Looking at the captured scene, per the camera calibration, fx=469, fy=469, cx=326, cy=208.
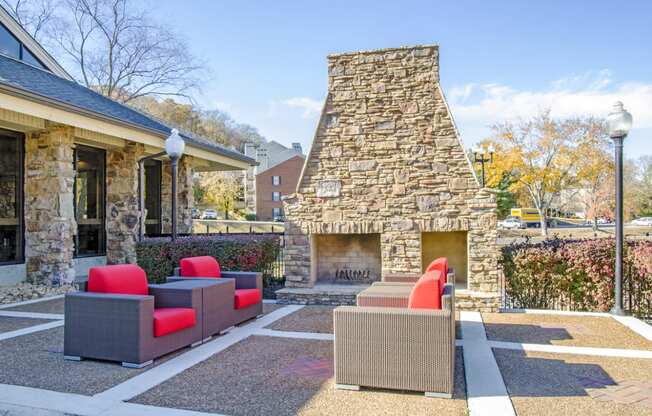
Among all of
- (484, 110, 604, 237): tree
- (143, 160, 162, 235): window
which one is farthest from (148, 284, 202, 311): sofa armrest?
(484, 110, 604, 237): tree

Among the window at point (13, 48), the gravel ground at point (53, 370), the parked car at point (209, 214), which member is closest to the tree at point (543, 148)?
the window at point (13, 48)

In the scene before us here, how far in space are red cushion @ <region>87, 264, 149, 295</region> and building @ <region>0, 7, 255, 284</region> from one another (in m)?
3.68

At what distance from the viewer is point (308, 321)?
638cm

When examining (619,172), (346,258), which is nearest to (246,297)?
(346,258)

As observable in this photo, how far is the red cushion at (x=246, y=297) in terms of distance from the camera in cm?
600

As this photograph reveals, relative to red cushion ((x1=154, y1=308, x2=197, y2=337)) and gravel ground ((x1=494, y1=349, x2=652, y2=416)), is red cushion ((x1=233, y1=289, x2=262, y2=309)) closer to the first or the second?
red cushion ((x1=154, y1=308, x2=197, y2=337))

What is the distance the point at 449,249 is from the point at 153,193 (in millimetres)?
8940

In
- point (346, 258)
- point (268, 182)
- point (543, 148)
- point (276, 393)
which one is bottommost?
point (276, 393)

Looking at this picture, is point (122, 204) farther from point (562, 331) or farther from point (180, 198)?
point (562, 331)

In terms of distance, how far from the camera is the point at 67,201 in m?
8.82

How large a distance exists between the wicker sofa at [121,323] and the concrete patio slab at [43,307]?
2857mm

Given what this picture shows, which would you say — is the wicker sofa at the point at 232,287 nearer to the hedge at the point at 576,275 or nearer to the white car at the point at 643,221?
the hedge at the point at 576,275

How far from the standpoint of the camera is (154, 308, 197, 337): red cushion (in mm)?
4586

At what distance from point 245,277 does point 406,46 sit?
14.7 feet
